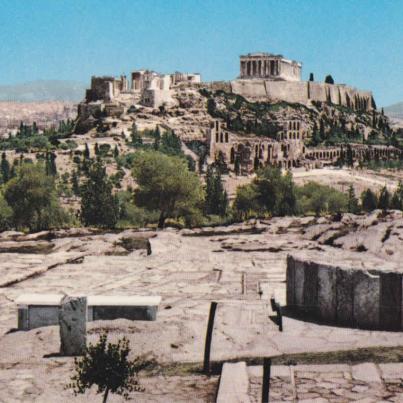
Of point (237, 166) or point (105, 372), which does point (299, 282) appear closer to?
point (105, 372)

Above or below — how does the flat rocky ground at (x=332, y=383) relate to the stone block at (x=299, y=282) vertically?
below

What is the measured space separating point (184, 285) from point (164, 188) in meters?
15.4

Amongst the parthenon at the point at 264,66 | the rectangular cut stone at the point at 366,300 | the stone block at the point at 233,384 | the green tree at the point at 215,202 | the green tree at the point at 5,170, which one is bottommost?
the stone block at the point at 233,384

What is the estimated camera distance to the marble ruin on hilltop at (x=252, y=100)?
3489 inches

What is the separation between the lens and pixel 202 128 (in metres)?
92.6

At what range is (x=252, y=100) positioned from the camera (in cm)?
10725

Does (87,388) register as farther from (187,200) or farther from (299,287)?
(187,200)

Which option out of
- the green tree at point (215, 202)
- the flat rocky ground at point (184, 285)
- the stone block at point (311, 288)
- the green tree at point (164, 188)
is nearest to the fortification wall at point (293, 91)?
the green tree at point (215, 202)

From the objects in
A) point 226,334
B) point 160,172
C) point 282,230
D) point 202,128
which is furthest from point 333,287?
point 202,128

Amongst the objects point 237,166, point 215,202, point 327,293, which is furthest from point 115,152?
point 327,293

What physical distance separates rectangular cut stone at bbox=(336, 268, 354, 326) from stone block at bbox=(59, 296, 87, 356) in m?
3.26

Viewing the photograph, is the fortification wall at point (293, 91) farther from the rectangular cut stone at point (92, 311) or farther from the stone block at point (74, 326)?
the stone block at point (74, 326)

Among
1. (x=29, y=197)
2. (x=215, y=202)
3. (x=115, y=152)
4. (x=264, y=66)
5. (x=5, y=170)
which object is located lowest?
(x=215, y=202)

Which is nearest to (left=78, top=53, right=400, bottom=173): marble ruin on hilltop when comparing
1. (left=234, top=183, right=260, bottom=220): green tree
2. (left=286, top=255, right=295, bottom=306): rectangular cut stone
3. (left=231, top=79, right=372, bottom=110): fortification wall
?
(left=231, top=79, right=372, bottom=110): fortification wall
